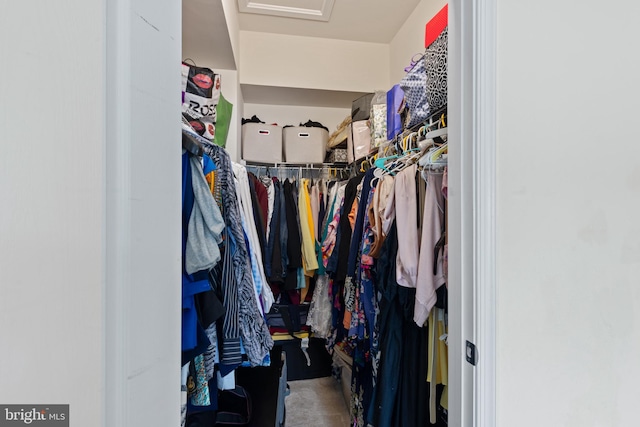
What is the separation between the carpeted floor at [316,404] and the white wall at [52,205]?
193 centimetres

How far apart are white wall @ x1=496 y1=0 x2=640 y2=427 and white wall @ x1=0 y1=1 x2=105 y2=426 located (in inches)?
28.7

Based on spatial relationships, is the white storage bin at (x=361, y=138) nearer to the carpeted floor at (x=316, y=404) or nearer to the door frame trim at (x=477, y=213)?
the door frame trim at (x=477, y=213)

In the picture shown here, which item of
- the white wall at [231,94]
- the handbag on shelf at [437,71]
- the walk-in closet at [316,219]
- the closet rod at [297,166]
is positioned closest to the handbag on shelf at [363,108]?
the walk-in closet at [316,219]

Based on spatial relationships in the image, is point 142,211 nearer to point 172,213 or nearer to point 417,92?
point 172,213

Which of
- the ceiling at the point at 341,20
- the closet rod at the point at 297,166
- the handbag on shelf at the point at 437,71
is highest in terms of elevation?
the ceiling at the point at 341,20

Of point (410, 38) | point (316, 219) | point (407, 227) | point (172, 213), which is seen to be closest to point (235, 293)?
point (172, 213)

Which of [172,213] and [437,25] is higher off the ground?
[437,25]

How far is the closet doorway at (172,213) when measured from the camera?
1.09 ft

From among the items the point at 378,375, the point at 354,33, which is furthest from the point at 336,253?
the point at 354,33

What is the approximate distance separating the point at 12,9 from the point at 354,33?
2421 mm

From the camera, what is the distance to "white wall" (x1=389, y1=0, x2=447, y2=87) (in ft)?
5.94

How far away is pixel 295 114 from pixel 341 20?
85 cm

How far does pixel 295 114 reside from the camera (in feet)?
8.81

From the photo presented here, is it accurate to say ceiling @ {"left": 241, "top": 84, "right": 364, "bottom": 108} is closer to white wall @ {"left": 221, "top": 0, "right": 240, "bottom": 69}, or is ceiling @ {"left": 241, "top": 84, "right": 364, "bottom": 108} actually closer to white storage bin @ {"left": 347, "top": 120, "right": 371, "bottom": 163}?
white wall @ {"left": 221, "top": 0, "right": 240, "bottom": 69}
